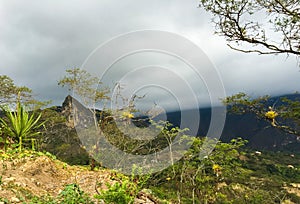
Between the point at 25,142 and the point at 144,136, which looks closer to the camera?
the point at 25,142

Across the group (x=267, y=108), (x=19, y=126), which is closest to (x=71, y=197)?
(x=19, y=126)

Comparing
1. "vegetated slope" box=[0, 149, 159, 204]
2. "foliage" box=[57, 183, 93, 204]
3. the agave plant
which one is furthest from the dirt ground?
the agave plant

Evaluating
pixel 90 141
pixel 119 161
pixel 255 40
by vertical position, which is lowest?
pixel 119 161

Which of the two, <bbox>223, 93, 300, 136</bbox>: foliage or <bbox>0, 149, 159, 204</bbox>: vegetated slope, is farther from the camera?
<bbox>223, 93, 300, 136</bbox>: foliage

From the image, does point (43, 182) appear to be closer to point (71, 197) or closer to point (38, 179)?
point (38, 179)

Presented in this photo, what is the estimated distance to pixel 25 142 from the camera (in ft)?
24.2

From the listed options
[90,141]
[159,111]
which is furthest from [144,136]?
[90,141]

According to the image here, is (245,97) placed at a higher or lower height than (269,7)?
lower

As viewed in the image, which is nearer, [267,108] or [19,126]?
[267,108]

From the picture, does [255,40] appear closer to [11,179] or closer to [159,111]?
[159,111]

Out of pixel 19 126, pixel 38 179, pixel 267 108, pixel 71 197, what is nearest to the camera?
pixel 71 197

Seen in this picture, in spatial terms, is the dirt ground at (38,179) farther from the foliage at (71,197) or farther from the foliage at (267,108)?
the foliage at (267,108)

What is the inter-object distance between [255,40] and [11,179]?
5628 millimetres

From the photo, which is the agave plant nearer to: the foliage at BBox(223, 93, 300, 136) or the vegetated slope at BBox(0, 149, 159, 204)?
the vegetated slope at BBox(0, 149, 159, 204)
